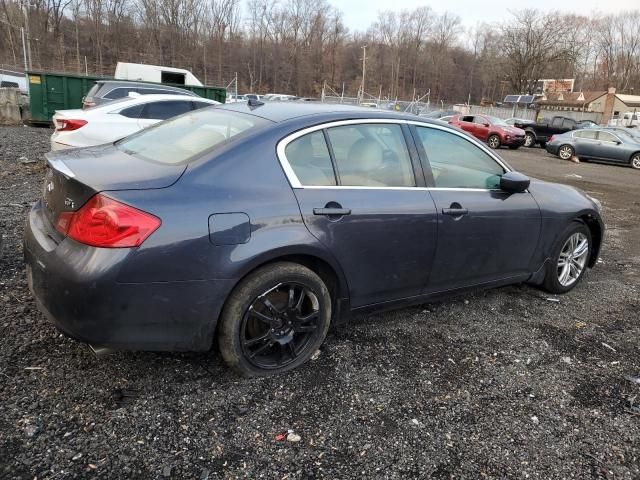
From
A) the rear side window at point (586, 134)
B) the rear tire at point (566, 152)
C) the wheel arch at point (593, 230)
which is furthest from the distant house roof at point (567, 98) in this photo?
the wheel arch at point (593, 230)

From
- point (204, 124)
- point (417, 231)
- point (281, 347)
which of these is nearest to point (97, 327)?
point (281, 347)

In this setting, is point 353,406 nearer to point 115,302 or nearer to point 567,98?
point 115,302

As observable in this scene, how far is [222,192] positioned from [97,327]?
896 mm

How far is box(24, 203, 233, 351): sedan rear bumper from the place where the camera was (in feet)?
7.72

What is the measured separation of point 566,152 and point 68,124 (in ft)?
63.7

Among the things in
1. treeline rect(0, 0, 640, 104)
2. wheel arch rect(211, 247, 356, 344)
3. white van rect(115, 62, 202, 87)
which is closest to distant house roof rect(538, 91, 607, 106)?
treeline rect(0, 0, 640, 104)

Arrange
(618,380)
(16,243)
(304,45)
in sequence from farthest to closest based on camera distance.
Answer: (304,45) → (16,243) → (618,380)

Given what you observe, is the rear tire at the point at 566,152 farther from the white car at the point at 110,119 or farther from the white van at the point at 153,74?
the white van at the point at 153,74

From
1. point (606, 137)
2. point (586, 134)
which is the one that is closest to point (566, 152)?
point (586, 134)

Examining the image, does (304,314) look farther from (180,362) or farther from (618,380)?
(618,380)

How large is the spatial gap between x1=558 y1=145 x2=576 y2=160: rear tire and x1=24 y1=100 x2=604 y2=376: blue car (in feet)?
62.7

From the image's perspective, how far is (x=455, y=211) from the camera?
3490mm

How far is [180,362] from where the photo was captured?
9.95 ft

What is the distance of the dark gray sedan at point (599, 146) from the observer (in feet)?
63.5
